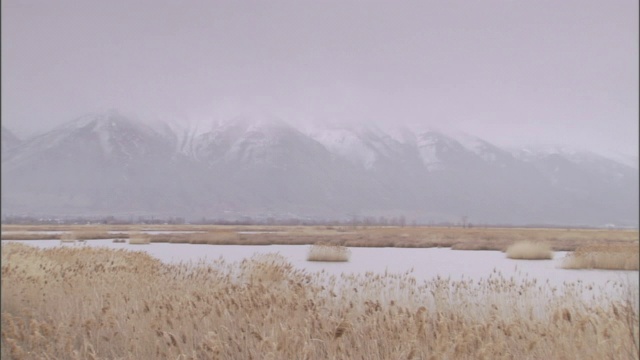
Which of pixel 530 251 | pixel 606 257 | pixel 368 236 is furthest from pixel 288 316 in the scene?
pixel 530 251

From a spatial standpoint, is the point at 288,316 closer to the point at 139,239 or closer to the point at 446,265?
the point at 446,265

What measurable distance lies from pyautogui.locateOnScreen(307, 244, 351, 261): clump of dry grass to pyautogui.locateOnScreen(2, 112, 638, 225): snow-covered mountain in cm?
80

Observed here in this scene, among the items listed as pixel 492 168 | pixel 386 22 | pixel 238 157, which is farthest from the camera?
pixel 238 157

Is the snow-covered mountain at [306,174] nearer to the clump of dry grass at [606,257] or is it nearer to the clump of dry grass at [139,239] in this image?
the clump of dry grass at [606,257]

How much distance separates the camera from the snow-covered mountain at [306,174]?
44.3 feet

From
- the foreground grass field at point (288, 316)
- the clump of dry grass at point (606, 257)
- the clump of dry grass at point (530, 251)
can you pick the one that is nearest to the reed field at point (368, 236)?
the clump of dry grass at point (530, 251)

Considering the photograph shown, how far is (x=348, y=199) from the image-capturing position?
55.2 feet

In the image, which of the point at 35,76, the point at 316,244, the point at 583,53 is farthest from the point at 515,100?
the point at 35,76

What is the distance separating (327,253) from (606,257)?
18.5ft

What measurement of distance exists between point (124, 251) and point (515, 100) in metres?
11.2

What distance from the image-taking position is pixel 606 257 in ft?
34.0

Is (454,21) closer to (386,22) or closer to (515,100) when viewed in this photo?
(386,22)

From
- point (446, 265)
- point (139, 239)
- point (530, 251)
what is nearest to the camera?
point (446, 265)

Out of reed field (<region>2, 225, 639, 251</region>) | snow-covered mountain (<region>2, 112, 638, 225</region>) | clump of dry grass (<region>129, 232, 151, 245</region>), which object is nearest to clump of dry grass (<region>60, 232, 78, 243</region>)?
reed field (<region>2, 225, 639, 251</region>)
